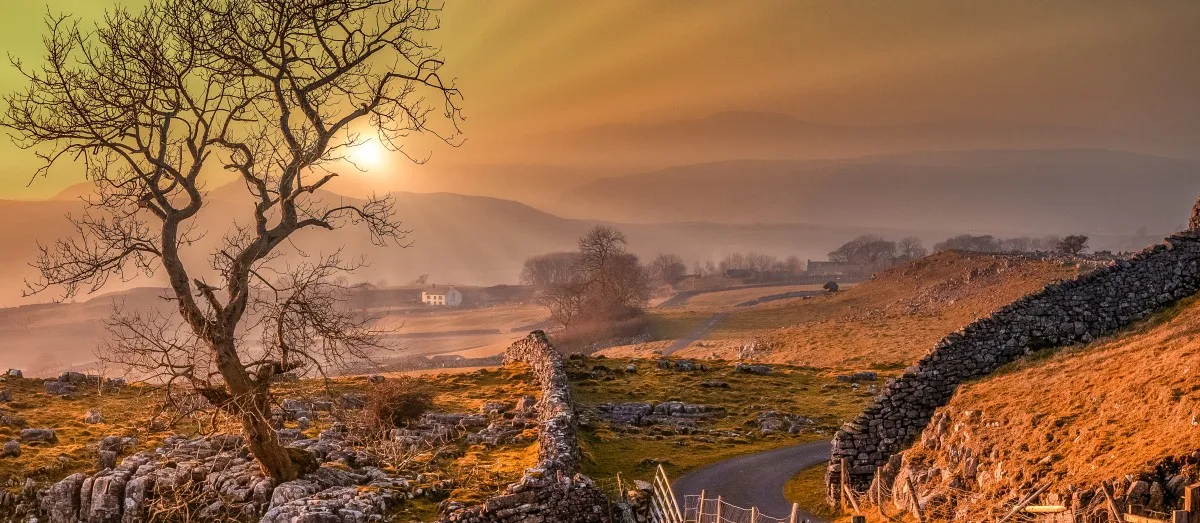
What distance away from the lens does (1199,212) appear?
3400 cm

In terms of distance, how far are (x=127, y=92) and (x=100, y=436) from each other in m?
18.3

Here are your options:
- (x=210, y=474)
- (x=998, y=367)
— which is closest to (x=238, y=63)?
(x=210, y=474)

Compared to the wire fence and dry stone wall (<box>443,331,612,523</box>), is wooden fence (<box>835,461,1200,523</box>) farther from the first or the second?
dry stone wall (<box>443,331,612,523</box>)

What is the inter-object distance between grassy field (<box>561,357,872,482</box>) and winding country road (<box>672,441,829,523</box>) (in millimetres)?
1347

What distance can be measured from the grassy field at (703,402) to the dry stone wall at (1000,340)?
10099 mm

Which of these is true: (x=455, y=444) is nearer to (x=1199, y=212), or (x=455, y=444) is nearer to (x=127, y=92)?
(x=127, y=92)

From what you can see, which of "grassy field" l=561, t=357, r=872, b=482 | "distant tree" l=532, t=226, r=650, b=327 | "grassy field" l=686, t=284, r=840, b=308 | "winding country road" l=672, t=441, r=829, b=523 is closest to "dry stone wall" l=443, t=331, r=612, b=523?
"winding country road" l=672, t=441, r=829, b=523

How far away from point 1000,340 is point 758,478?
11285 mm

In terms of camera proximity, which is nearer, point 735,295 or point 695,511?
point 695,511

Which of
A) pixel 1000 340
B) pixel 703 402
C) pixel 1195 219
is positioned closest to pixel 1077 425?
pixel 1000 340

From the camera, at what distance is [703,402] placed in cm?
5209

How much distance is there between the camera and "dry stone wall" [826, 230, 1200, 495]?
89.6ft

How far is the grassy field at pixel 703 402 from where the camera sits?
37938 millimetres

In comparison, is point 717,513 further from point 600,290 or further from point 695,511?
point 600,290
